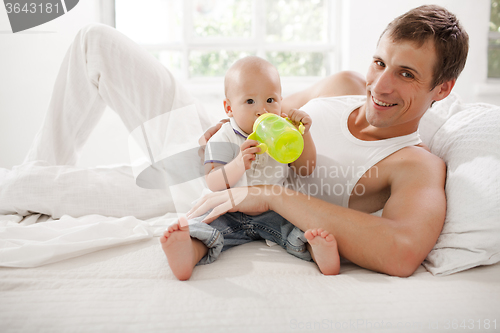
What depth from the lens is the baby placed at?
83 cm

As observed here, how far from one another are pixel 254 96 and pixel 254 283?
484 millimetres

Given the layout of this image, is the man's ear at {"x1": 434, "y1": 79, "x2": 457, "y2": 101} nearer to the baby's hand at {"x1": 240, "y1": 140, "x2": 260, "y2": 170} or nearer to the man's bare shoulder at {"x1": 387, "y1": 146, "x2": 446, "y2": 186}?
the man's bare shoulder at {"x1": 387, "y1": 146, "x2": 446, "y2": 186}

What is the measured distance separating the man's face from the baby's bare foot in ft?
2.11

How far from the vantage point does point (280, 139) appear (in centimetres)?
78

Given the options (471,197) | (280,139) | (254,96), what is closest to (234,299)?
(280,139)

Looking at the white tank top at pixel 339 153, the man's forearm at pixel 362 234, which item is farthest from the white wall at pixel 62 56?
the man's forearm at pixel 362 234

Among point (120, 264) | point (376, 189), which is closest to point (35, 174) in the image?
point (120, 264)

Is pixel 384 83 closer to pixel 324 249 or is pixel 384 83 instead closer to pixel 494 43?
pixel 324 249

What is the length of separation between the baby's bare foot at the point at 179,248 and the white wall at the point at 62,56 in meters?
2.18

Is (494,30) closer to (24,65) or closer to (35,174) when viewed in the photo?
(35,174)

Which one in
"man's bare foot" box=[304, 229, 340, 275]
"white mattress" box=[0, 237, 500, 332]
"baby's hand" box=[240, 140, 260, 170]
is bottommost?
"white mattress" box=[0, 237, 500, 332]

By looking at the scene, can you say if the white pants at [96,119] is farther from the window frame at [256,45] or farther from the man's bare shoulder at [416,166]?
the window frame at [256,45]

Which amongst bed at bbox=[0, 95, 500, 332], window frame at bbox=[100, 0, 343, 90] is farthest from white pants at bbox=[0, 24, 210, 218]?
window frame at bbox=[100, 0, 343, 90]

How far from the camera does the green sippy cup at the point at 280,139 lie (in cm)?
79
